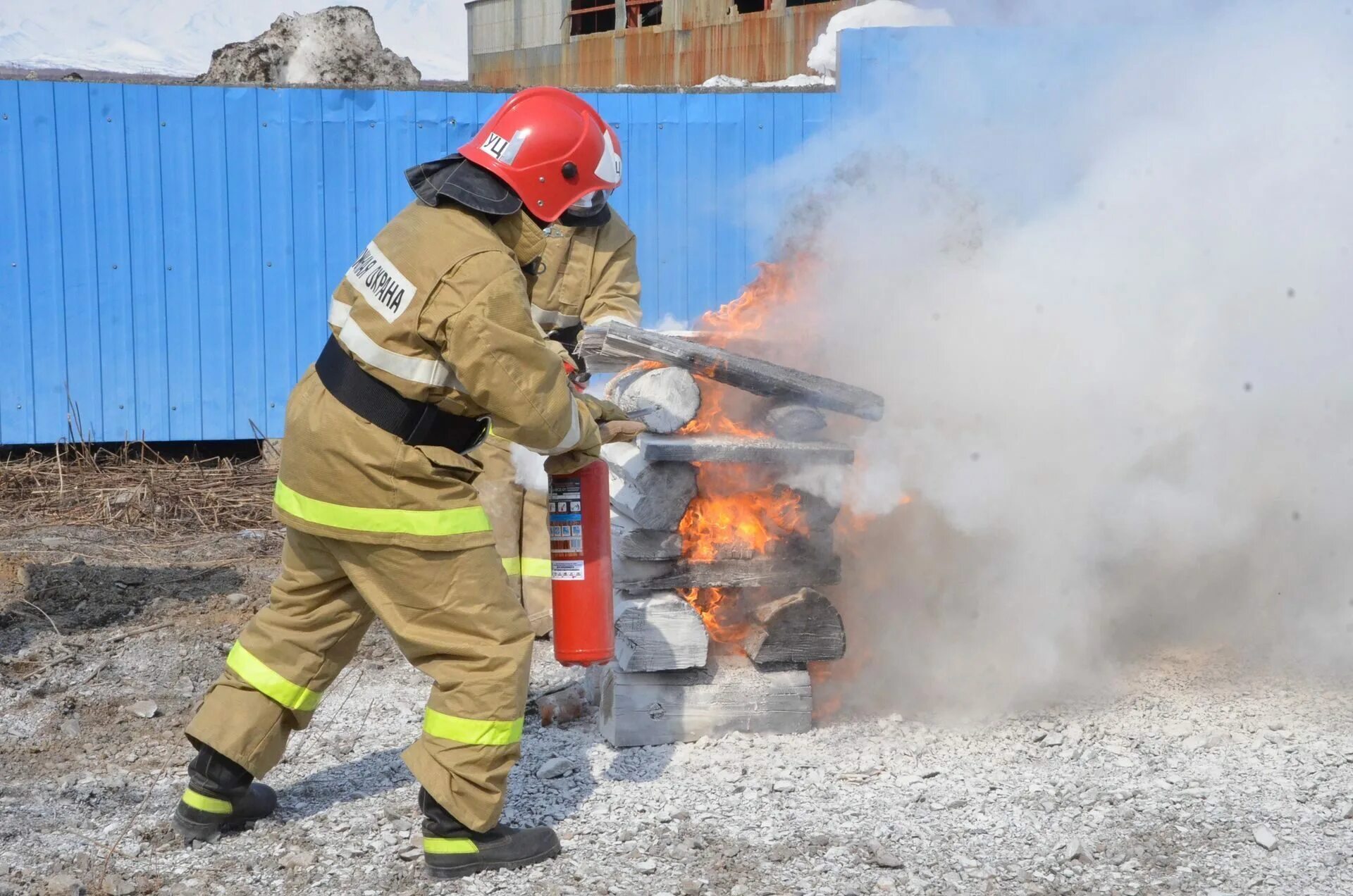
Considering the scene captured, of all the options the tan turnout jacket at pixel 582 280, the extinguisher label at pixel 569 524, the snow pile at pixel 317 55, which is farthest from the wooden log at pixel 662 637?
the snow pile at pixel 317 55

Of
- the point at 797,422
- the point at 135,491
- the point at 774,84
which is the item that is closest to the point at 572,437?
the point at 797,422

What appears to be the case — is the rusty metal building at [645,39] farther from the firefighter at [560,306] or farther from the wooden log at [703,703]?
the wooden log at [703,703]

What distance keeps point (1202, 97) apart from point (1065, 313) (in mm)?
1124

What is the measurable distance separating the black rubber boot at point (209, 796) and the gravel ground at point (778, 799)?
6 cm

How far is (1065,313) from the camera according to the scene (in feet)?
16.1

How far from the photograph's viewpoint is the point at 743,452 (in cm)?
434

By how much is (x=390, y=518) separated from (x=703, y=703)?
1536 mm

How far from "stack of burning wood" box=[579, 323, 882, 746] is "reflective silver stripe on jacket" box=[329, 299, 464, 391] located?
112 centimetres

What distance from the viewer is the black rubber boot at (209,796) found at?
11.8ft

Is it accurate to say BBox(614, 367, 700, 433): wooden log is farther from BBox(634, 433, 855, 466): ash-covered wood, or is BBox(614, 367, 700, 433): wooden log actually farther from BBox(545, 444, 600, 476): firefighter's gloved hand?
BBox(545, 444, 600, 476): firefighter's gloved hand

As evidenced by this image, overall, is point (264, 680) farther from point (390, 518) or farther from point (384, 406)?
point (384, 406)

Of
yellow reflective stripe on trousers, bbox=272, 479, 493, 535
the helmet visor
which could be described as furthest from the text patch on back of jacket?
the helmet visor

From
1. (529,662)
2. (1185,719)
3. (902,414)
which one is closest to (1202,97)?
(902,414)

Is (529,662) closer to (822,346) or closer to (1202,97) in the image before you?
(822,346)
